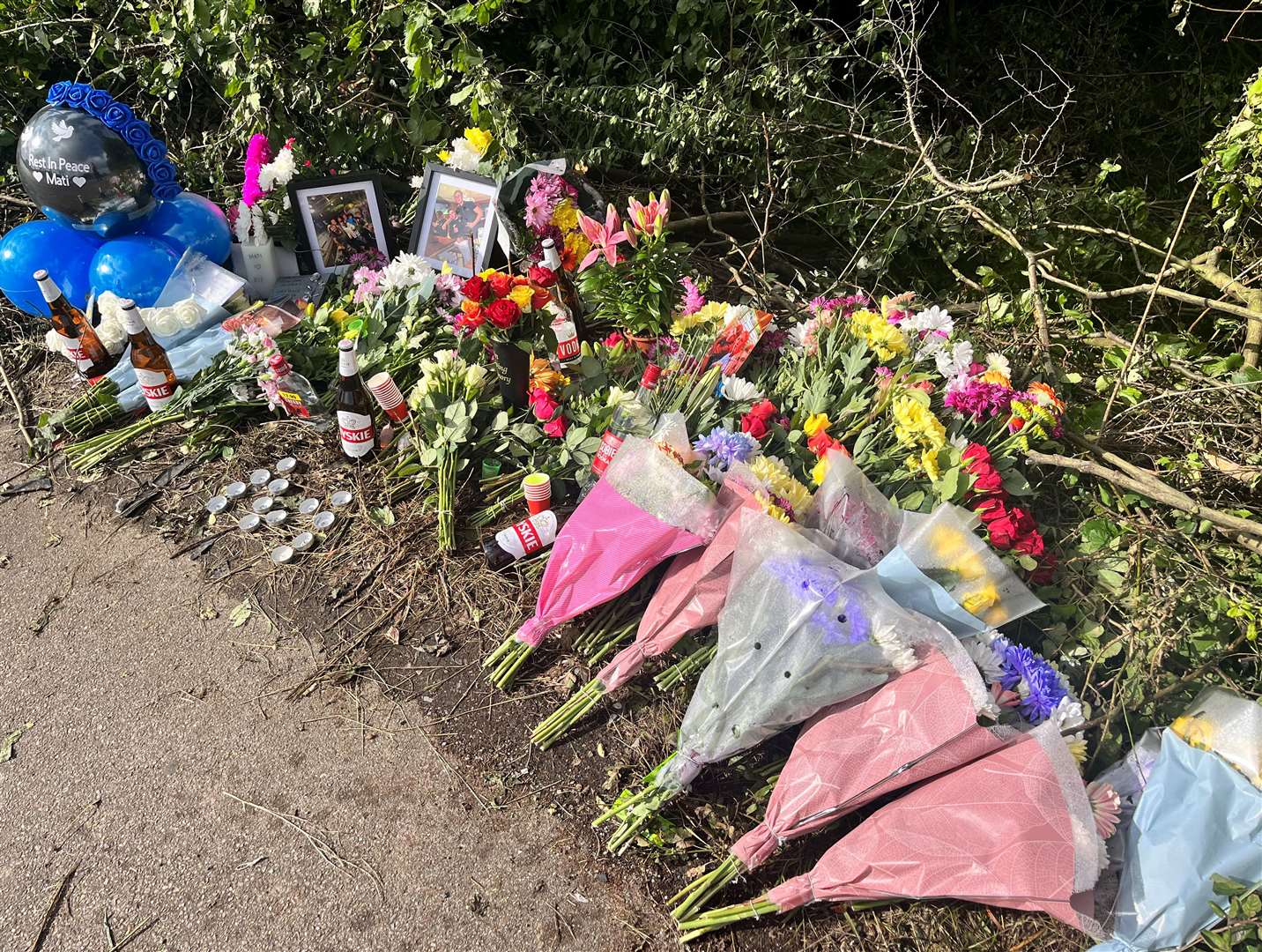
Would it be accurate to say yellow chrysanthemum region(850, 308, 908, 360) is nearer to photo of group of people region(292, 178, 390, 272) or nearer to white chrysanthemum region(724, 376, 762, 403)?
white chrysanthemum region(724, 376, 762, 403)

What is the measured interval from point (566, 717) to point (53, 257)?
2.83 meters

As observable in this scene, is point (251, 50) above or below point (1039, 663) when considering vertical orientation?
above

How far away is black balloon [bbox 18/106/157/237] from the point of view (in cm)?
298

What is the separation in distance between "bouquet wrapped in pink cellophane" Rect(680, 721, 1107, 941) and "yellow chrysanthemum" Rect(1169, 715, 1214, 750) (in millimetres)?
399

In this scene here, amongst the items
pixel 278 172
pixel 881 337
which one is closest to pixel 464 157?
pixel 278 172

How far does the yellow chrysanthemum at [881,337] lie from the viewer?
2525mm

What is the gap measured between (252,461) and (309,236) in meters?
1.18

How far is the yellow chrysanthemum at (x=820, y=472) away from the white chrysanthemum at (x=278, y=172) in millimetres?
2578

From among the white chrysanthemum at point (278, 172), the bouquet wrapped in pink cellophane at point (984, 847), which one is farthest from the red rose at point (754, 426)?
the white chrysanthemum at point (278, 172)

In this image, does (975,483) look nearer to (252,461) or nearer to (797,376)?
(797,376)

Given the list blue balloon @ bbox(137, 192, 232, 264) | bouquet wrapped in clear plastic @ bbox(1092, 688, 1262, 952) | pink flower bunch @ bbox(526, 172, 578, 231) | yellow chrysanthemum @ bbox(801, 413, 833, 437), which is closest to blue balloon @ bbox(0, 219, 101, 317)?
blue balloon @ bbox(137, 192, 232, 264)

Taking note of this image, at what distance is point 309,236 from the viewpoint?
3.50 meters

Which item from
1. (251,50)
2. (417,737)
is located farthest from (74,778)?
(251,50)

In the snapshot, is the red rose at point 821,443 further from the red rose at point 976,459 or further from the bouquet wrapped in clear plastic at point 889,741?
the bouquet wrapped in clear plastic at point 889,741
